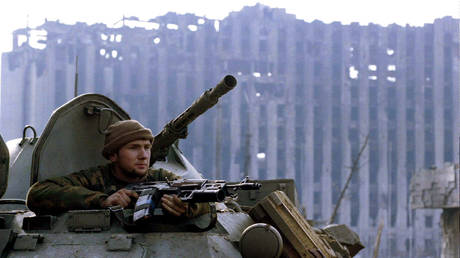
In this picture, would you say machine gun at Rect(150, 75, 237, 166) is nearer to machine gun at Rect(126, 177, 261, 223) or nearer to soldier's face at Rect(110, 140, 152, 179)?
soldier's face at Rect(110, 140, 152, 179)

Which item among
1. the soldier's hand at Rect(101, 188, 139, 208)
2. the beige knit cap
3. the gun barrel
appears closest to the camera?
the gun barrel

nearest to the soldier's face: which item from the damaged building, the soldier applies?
the soldier

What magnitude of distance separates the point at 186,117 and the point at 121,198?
2541 millimetres

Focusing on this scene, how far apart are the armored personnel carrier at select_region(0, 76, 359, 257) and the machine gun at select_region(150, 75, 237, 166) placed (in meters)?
0.01

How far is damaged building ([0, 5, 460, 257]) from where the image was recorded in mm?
42188

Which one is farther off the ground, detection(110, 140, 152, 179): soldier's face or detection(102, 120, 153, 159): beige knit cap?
detection(102, 120, 153, 159): beige knit cap

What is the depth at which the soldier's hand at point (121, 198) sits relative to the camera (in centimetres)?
564

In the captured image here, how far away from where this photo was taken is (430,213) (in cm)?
4472

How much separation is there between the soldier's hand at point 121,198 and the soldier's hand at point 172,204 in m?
0.34

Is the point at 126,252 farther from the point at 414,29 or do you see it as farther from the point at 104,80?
the point at 414,29

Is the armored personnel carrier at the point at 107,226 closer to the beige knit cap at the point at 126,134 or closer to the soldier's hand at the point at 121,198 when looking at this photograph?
the soldier's hand at the point at 121,198

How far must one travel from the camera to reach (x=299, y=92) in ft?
147

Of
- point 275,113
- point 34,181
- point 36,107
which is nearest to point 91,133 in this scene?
point 34,181

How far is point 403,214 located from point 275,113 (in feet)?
28.1
